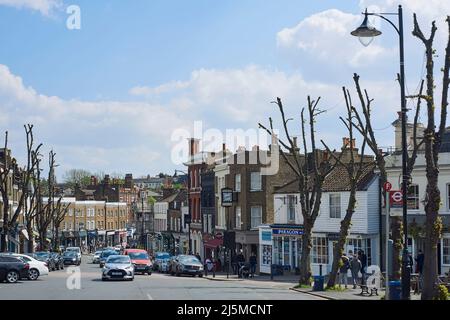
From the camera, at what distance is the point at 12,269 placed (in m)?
36.2

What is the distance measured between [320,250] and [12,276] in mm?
21811

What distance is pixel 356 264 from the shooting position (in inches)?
1382

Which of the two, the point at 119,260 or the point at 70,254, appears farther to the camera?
the point at 70,254

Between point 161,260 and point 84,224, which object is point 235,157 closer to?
point 161,260

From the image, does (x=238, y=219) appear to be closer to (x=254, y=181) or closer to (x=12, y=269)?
(x=254, y=181)

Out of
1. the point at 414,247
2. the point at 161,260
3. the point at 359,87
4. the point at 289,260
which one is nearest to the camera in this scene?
the point at 359,87

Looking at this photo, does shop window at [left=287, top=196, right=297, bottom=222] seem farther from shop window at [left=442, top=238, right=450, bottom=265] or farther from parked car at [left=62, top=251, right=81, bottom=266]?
parked car at [left=62, top=251, right=81, bottom=266]

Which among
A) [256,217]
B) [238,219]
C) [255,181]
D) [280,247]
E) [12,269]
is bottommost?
[280,247]

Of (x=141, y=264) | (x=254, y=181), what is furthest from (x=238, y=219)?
(x=141, y=264)

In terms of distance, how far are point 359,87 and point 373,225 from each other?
56.2 feet

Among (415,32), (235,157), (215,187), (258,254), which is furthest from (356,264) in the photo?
(215,187)

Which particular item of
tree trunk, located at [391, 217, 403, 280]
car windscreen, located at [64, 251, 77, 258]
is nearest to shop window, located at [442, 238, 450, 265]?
tree trunk, located at [391, 217, 403, 280]

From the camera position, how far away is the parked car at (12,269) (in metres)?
36.0

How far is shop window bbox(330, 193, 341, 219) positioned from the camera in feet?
158
